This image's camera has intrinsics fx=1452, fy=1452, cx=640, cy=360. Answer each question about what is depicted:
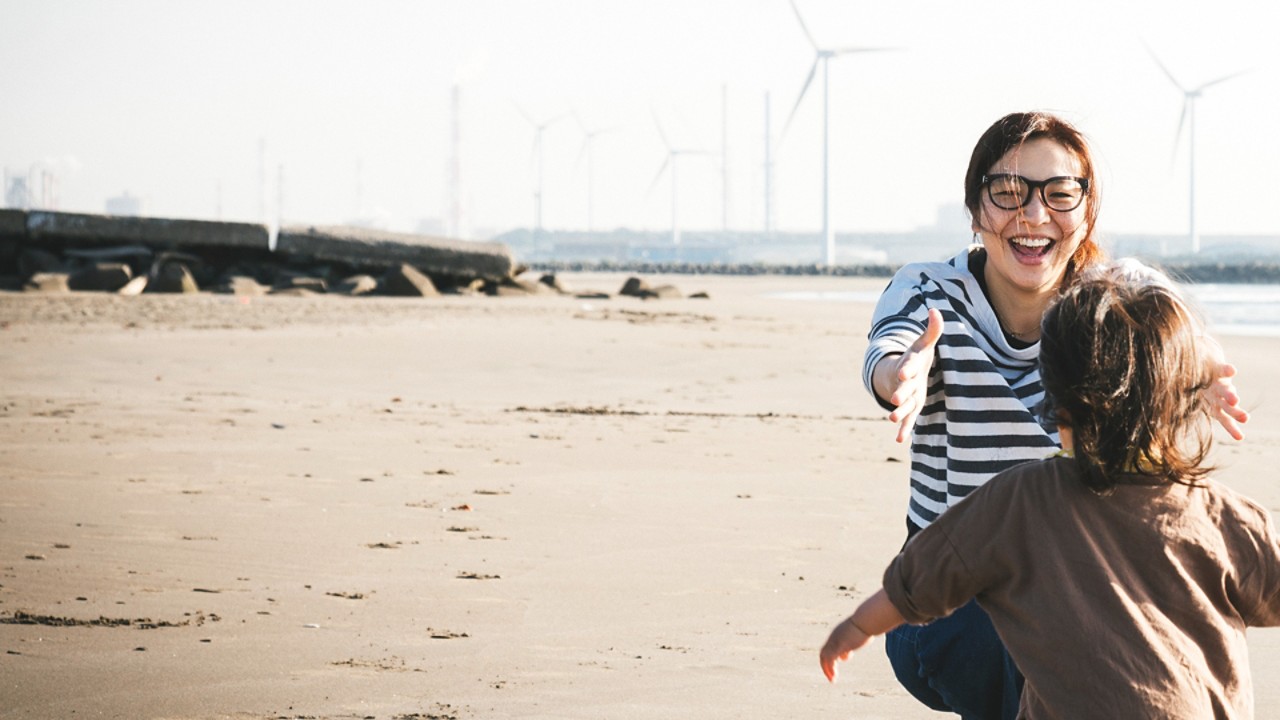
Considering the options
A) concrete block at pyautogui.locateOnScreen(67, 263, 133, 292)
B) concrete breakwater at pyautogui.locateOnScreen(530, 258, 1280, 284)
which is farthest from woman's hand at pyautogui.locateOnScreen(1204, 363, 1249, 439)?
concrete breakwater at pyautogui.locateOnScreen(530, 258, 1280, 284)

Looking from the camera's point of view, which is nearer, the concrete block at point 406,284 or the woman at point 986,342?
the woman at point 986,342

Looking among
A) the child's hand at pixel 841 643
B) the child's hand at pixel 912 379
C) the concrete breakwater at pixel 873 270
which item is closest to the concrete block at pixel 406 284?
the child's hand at pixel 912 379

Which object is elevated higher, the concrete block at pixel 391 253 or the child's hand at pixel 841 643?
the concrete block at pixel 391 253

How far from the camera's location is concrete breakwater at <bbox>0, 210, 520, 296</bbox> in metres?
19.3

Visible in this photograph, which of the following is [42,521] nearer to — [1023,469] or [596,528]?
[596,528]

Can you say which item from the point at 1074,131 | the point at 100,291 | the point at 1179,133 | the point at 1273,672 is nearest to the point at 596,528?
the point at 1273,672

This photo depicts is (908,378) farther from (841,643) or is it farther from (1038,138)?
(1038,138)

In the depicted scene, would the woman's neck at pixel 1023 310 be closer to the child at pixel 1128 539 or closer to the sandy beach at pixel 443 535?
the child at pixel 1128 539

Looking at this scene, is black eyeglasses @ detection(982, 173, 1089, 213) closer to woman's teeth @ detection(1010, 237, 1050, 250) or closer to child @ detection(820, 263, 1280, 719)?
woman's teeth @ detection(1010, 237, 1050, 250)

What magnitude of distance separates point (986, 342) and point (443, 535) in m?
2.99

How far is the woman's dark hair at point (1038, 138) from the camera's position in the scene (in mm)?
2521

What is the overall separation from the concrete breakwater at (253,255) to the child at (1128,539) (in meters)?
17.3

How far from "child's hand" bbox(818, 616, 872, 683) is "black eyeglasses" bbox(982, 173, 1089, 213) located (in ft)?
2.66

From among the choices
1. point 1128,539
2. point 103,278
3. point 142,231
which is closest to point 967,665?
point 1128,539
